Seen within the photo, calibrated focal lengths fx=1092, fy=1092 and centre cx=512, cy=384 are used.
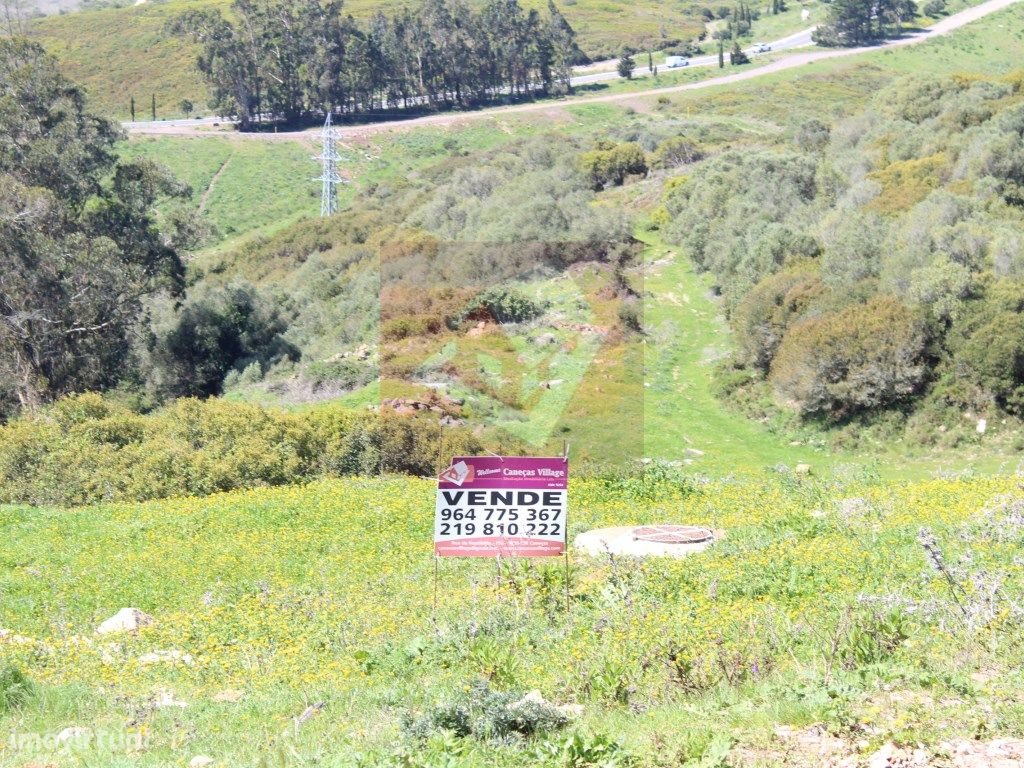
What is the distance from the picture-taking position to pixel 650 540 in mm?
11969

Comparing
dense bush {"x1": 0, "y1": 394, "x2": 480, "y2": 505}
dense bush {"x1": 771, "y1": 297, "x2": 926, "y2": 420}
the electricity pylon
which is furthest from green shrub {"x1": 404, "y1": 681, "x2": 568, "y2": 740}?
the electricity pylon

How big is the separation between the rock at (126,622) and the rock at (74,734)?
10.2 ft

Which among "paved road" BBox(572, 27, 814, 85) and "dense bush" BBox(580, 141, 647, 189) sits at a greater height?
"paved road" BBox(572, 27, 814, 85)

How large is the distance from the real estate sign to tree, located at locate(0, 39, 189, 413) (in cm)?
2534

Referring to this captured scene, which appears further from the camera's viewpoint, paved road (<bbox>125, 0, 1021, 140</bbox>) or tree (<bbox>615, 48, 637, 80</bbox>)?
tree (<bbox>615, 48, 637, 80</bbox>)

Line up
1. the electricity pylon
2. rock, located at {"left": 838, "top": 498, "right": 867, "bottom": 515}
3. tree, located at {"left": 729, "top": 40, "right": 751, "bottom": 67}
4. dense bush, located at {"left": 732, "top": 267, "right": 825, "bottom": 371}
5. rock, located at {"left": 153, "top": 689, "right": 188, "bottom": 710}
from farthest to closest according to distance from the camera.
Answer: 1. tree, located at {"left": 729, "top": 40, "right": 751, "bottom": 67}
2. the electricity pylon
3. dense bush, located at {"left": 732, "top": 267, "right": 825, "bottom": 371}
4. rock, located at {"left": 838, "top": 498, "right": 867, "bottom": 515}
5. rock, located at {"left": 153, "top": 689, "right": 188, "bottom": 710}

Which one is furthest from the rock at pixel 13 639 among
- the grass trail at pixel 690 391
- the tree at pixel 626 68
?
the tree at pixel 626 68

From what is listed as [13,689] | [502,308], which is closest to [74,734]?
[13,689]

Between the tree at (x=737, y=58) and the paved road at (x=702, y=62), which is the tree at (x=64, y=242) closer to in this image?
the paved road at (x=702, y=62)

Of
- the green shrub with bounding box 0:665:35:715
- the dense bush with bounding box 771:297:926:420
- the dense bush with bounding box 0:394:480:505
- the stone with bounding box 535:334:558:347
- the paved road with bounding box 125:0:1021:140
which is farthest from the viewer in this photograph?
the paved road with bounding box 125:0:1021:140

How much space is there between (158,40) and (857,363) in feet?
319

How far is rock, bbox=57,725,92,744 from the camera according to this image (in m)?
6.68

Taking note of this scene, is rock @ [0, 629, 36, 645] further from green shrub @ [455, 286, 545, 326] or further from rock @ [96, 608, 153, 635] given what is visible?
green shrub @ [455, 286, 545, 326]

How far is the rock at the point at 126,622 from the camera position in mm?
10243
